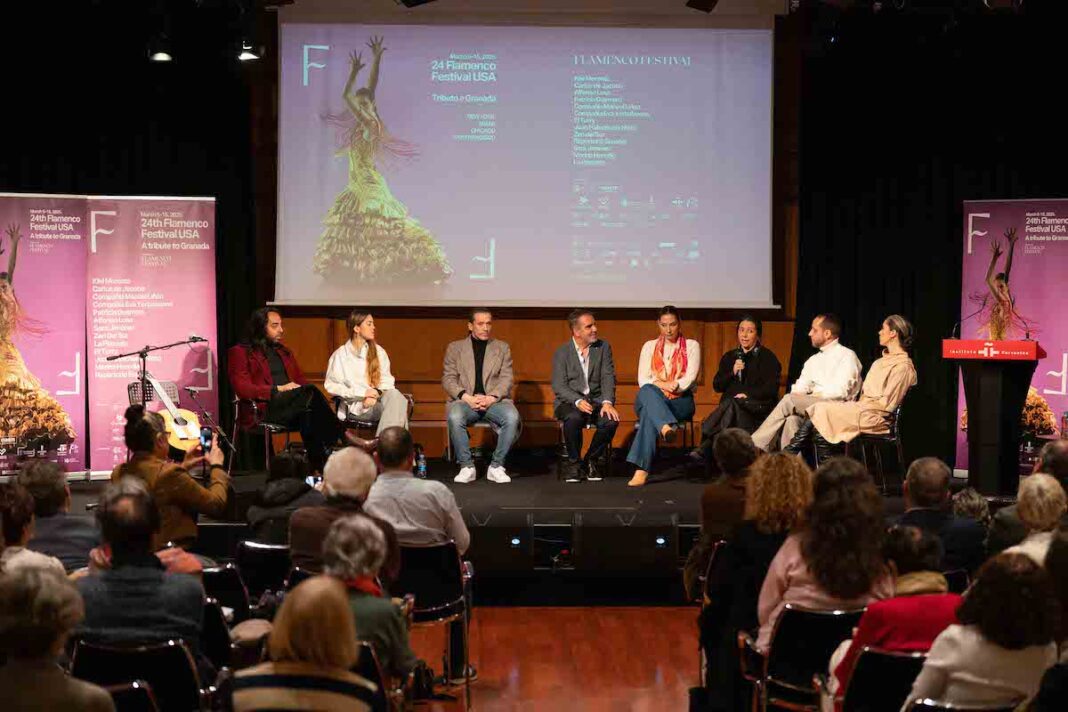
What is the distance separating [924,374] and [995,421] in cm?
166

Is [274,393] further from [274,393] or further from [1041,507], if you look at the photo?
[1041,507]

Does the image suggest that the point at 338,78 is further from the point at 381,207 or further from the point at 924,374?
the point at 924,374

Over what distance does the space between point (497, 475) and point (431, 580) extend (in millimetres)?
3035

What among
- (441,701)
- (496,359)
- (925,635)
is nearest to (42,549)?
(441,701)

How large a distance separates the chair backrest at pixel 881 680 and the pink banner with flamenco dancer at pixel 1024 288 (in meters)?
5.27

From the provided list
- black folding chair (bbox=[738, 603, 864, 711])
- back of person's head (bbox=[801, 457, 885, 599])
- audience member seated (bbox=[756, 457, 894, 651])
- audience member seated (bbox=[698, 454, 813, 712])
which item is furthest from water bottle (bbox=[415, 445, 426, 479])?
back of person's head (bbox=[801, 457, 885, 599])

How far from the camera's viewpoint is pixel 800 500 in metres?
3.65

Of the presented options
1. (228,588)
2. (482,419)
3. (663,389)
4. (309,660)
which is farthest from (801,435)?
(309,660)

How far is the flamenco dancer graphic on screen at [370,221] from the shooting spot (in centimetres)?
827

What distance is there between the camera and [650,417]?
7.35 meters

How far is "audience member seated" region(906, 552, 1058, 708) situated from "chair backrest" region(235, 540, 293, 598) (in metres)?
2.28

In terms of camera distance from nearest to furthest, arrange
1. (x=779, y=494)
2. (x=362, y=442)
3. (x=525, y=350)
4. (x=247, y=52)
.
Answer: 1. (x=779, y=494)
2. (x=362, y=442)
3. (x=247, y=52)
4. (x=525, y=350)

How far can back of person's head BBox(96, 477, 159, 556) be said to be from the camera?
3.05m

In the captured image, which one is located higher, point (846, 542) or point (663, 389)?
point (663, 389)
